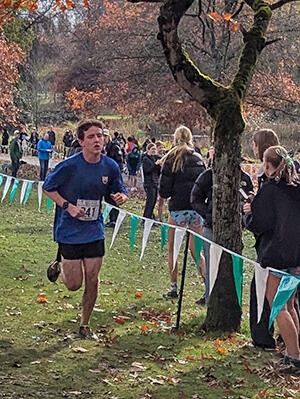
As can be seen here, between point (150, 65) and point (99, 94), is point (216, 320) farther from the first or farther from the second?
point (99, 94)

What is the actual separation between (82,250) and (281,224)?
6.50 feet

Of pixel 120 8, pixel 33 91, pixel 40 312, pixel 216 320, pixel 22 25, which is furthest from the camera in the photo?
pixel 33 91

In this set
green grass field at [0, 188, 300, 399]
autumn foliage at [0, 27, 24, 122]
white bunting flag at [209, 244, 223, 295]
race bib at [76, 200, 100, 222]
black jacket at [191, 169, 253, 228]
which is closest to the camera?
green grass field at [0, 188, 300, 399]

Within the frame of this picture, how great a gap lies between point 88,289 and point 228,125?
6.91 feet

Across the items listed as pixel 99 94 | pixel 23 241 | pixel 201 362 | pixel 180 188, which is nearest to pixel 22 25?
pixel 99 94

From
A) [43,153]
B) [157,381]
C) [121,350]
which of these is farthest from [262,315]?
[43,153]

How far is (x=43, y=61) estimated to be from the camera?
63.2m

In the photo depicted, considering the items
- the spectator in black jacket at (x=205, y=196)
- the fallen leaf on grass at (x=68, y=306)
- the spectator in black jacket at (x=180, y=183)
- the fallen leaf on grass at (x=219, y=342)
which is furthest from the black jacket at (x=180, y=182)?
the fallen leaf on grass at (x=219, y=342)

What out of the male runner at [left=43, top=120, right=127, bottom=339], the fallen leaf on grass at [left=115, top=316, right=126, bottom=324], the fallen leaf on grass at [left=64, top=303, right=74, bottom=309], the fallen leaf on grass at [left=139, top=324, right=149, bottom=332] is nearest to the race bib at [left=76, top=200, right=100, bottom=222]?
the male runner at [left=43, top=120, right=127, bottom=339]

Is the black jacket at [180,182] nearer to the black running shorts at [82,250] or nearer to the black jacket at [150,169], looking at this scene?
the black running shorts at [82,250]

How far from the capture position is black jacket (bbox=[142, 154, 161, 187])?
18123 mm

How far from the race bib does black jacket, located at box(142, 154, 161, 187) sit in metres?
10.3

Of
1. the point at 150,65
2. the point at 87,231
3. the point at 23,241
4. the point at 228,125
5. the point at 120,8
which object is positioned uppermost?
the point at 120,8

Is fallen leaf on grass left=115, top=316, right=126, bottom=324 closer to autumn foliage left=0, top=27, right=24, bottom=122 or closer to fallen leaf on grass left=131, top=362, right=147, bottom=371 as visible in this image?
fallen leaf on grass left=131, top=362, right=147, bottom=371
